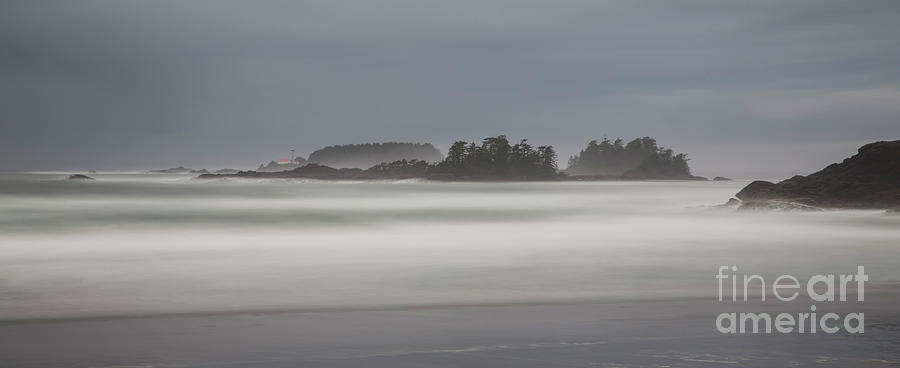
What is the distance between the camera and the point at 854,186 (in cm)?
3234

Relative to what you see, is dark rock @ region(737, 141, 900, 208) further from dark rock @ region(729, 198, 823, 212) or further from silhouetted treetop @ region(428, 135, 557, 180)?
silhouetted treetop @ region(428, 135, 557, 180)

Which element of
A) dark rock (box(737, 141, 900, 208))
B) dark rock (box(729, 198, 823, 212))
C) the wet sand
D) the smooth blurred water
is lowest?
the smooth blurred water

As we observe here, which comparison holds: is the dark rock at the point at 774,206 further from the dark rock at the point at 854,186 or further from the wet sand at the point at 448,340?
the wet sand at the point at 448,340

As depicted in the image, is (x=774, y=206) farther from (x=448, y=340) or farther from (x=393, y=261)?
(x=448, y=340)

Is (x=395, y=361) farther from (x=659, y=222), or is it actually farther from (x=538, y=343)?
(x=659, y=222)

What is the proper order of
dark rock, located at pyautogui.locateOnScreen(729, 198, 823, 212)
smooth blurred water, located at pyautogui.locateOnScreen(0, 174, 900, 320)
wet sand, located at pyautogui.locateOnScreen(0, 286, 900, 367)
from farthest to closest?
dark rock, located at pyautogui.locateOnScreen(729, 198, 823, 212)
smooth blurred water, located at pyautogui.locateOnScreen(0, 174, 900, 320)
wet sand, located at pyautogui.locateOnScreen(0, 286, 900, 367)

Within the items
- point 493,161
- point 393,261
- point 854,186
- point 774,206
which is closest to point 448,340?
point 393,261

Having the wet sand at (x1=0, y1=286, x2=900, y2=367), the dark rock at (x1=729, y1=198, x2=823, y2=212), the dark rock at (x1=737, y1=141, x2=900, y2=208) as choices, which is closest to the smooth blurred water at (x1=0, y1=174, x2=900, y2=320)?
the wet sand at (x1=0, y1=286, x2=900, y2=367)

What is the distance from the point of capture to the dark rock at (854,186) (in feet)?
102

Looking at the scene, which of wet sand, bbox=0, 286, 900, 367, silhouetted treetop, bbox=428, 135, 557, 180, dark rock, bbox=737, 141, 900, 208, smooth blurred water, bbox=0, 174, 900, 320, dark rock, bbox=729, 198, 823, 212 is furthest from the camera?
silhouetted treetop, bbox=428, 135, 557, 180

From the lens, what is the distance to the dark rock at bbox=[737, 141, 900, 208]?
30.9 m

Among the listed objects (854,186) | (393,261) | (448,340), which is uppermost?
(854,186)

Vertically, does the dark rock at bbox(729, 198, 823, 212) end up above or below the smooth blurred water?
above

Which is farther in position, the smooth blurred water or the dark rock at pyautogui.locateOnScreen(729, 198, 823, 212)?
the dark rock at pyautogui.locateOnScreen(729, 198, 823, 212)
